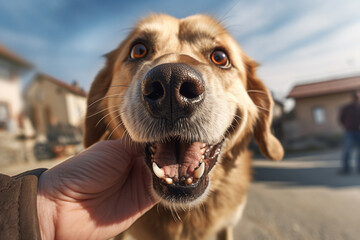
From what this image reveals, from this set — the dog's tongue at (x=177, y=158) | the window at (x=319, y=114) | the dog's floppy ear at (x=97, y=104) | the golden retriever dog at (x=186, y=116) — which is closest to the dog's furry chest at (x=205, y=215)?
the golden retriever dog at (x=186, y=116)

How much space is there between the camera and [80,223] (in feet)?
3.94

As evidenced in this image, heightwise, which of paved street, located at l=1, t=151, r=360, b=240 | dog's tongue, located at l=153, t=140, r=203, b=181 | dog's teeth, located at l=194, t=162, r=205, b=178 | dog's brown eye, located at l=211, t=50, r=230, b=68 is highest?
dog's brown eye, located at l=211, t=50, r=230, b=68

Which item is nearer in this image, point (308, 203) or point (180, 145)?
point (180, 145)

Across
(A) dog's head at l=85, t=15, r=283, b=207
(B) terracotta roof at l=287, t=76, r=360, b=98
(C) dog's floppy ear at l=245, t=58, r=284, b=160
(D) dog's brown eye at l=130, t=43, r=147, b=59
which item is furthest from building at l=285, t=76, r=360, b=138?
(D) dog's brown eye at l=130, t=43, r=147, b=59

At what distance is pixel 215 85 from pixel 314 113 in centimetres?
312

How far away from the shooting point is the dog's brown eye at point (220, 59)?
1.78 metres

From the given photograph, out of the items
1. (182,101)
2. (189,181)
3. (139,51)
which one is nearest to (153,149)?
(189,181)

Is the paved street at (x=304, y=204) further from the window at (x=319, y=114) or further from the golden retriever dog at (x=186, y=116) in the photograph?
the window at (x=319, y=114)

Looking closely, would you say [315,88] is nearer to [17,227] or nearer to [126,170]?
[126,170]

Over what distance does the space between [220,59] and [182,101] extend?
38.3 inches

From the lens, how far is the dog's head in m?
1.04

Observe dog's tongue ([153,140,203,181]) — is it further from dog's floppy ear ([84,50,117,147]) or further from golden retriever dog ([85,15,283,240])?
dog's floppy ear ([84,50,117,147])

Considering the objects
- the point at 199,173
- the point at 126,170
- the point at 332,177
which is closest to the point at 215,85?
the point at 199,173

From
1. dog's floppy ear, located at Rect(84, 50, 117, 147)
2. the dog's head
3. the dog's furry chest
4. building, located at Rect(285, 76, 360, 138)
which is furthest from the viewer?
building, located at Rect(285, 76, 360, 138)
